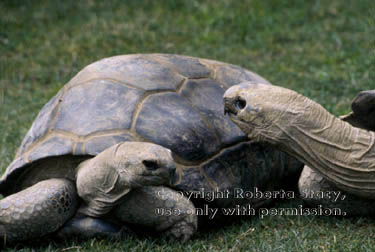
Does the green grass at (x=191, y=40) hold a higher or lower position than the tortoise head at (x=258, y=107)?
lower

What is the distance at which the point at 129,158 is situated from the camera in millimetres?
2395

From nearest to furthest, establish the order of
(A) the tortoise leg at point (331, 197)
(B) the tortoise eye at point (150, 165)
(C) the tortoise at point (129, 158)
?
(B) the tortoise eye at point (150, 165) → (C) the tortoise at point (129, 158) → (A) the tortoise leg at point (331, 197)

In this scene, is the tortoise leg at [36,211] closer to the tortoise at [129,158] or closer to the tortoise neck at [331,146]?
the tortoise at [129,158]

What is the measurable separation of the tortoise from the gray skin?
15.4 inches

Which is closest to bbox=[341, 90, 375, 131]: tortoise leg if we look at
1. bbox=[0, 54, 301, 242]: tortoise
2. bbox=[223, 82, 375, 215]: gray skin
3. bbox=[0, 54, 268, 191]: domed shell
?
bbox=[223, 82, 375, 215]: gray skin

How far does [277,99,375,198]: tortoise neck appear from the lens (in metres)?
2.49

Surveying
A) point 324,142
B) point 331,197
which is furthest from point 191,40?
point 324,142

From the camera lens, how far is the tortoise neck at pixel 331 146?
2488 millimetres

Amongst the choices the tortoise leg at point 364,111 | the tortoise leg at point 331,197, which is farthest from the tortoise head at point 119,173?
the tortoise leg at point 364,111

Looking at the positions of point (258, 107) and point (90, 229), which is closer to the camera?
point (258, 107)

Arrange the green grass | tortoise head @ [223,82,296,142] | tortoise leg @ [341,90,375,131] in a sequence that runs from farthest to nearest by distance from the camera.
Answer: the green grass
tortoise leg @ [341,90,375,131]
tortoise head @ [223,82,296,142]

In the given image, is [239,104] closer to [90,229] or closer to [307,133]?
[307,133]

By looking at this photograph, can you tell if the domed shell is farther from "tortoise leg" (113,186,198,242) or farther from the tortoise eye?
the tortoise eye

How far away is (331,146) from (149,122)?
911 millimetres
